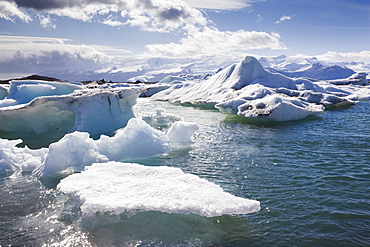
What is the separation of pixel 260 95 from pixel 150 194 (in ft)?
51.5

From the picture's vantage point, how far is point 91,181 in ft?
18.8

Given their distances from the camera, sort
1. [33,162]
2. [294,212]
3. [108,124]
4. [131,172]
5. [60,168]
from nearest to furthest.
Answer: [294,212], [131,172], [60,168], [33,162], [108,124]

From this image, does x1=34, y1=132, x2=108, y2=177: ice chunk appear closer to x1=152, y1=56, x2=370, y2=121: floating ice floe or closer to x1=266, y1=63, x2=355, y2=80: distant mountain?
x1=152, y1=56, x2=370, y2=121: floating ice floe

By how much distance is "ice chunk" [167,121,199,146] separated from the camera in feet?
34.8

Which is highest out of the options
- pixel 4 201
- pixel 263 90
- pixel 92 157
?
pixel 263 90

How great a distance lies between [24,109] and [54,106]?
1170 mm

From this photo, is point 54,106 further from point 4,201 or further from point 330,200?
point 330,200

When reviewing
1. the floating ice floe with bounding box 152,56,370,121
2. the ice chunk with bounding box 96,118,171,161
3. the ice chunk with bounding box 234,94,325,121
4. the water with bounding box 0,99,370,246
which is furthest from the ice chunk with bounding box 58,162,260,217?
the floating ice floe with bounding box 152,56,370,121

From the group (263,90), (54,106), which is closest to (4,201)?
(54,106)

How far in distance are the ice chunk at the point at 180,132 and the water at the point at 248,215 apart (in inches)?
26.8

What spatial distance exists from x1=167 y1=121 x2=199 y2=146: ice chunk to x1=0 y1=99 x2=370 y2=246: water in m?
0.68

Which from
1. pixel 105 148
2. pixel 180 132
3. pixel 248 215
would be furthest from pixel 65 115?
pixel 248 215

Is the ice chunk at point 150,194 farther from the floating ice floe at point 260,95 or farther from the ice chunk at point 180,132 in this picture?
the floating ice floe at point 260,95

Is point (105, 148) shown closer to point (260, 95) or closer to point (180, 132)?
point (180, 132)
